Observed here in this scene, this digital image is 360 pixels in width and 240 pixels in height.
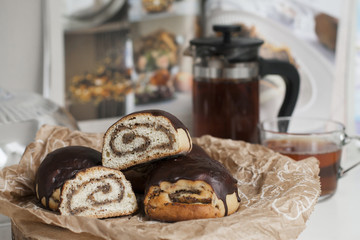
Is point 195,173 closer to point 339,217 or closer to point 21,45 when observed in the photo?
point 339,217

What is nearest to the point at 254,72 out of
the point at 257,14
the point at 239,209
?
the point at 257,14

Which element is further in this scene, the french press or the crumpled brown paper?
the french press

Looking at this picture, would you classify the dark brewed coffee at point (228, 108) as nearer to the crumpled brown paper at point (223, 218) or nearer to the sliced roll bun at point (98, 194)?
the crumpled brown paper at point (223, 218)

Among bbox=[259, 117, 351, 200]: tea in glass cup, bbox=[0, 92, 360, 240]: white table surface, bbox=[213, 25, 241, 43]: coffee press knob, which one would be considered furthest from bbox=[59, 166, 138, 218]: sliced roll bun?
bbox=[213, 25, 241, 43]: coffee press knob

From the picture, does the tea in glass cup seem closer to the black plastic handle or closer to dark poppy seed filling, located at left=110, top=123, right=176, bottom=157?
the black plastic handle

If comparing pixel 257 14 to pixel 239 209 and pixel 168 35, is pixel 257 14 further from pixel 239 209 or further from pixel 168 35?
pixel 239 209

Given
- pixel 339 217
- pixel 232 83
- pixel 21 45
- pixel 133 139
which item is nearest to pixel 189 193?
pixel 133 139
